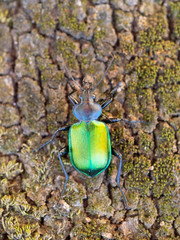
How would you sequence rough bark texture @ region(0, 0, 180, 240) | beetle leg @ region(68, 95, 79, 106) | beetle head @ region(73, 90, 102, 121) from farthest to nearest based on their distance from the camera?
beetle leg @ region(68, 95, 79, 106)
beetle head @ region(73, 90, 102, 121)
rough bark texture @ region(0, 0, 180, 240)

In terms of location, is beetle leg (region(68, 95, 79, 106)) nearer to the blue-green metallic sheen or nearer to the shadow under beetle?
the shadow under beetle

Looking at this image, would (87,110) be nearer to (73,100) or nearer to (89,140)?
(73,100)

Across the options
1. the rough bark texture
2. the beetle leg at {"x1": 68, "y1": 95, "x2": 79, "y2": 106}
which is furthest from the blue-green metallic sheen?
the beetle leg at {"x1": 68, "y1": 95, "x2": 79, "y2": 106}

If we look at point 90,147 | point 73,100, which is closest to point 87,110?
point 73,100

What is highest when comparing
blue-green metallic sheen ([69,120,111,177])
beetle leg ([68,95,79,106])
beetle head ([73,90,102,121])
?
beetle leg ([68,95,79,106])

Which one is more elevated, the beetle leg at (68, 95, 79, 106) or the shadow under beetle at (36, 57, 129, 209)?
the beetle leg at (68, 95, 79, 106)

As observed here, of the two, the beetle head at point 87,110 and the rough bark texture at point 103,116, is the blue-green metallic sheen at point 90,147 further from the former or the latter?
the rough bark texture at point 103,116

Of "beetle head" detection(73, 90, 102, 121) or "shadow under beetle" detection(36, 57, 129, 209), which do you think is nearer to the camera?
"shadow under beetle" detection(36, 57, 129, 209)

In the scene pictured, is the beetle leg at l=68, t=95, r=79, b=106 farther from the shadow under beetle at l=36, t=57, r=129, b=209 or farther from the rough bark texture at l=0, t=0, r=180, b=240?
the rough bark texture at l=0, t=0, r=180, b=240

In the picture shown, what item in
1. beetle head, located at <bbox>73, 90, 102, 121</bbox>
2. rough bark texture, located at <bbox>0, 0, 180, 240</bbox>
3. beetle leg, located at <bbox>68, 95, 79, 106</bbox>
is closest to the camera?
rough bark texture, located at <bbox>0, 0, 180, 240</bbox>
